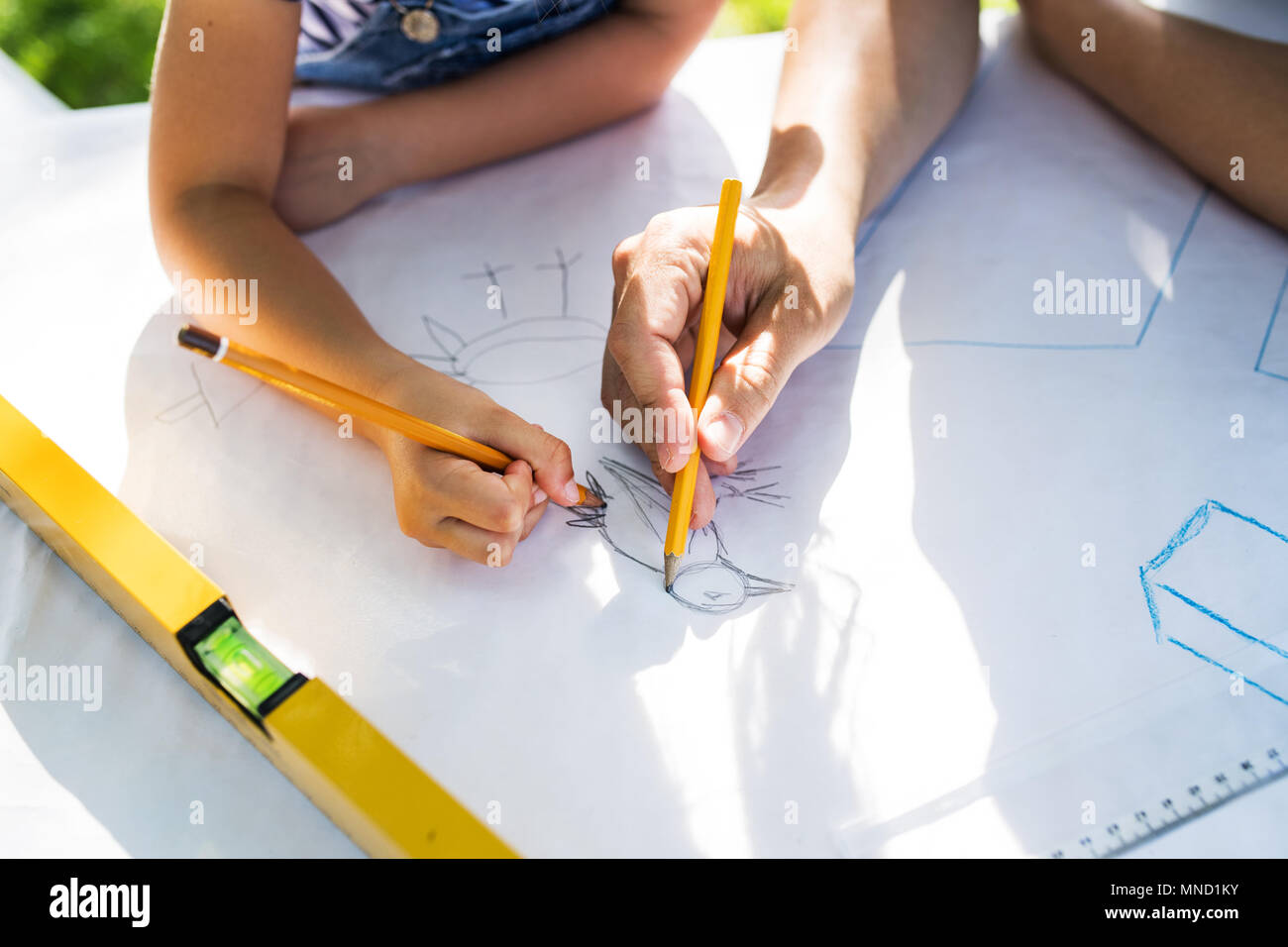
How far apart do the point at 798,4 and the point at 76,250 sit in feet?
1.63

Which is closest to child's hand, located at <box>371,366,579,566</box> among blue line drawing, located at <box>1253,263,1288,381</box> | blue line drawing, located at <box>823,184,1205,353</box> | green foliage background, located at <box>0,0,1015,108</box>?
blue line drawing, located at <box>823,184,1205,353</box>

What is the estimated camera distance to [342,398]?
15.9 inches

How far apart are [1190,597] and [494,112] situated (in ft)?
1.62

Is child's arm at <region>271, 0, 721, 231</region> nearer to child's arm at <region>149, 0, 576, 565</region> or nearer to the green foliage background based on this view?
child's arm at <region>149, 0, 576, 565</region>

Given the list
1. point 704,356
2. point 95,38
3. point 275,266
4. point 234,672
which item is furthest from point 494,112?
point 95,38

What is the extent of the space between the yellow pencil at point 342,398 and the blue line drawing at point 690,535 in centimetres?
1

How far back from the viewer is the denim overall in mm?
622

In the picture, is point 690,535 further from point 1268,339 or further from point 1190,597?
point 1268,339

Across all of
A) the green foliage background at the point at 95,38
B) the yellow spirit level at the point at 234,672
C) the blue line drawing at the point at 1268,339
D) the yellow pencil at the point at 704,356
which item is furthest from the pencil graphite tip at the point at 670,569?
the green foliage background at the point at 95,38

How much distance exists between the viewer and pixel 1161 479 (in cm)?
46

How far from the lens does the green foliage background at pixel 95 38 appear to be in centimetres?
110

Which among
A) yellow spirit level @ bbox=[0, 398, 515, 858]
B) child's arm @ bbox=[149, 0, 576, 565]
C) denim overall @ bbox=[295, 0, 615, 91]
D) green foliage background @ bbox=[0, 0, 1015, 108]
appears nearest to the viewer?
yellow spirit level @ bbox=[0, 398, 515, 858]

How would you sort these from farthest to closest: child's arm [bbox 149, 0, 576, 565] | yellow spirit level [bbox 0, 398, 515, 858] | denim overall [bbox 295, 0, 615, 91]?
denim overall [bbox 295, 0, 615, 91] < child's arm [bbox 149, 0, 576, 565] < yellow spirit level [bbox 0, 398, 515, 858]
